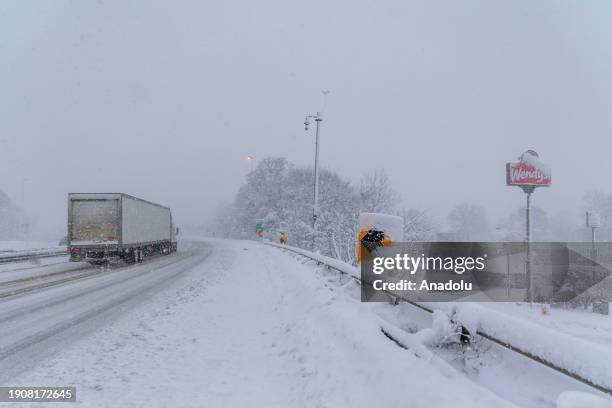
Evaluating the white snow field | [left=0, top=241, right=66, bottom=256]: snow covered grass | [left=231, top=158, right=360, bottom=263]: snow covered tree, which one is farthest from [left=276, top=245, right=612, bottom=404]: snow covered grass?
[left=231, top=158, right=360, bottom=263]: snow covered tree

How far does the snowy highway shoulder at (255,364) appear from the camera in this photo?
3.91m

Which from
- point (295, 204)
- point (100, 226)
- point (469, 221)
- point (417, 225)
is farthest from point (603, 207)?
point (100, 226)

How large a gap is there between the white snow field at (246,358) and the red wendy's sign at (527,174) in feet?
51.3

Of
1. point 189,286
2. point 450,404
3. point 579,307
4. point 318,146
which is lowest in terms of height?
point 579,307

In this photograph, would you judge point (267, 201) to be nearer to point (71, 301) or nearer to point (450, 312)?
point (71, 301)

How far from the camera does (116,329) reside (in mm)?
7734

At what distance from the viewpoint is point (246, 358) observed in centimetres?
650

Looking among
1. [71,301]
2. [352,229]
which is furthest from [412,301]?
[352,229]

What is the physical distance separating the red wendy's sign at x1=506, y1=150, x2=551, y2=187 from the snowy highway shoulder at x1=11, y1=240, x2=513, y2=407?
16.8 metres

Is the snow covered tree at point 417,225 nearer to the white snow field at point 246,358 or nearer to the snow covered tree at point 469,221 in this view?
the white snow field at point 246,358

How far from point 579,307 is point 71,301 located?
20.9m

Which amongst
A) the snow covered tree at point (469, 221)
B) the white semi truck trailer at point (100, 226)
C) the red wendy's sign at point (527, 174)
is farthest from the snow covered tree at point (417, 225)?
the snow covered tree at point (469, 221)

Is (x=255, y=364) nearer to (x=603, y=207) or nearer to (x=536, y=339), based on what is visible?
(x=536, y=339)

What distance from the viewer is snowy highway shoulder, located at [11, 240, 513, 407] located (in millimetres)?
3912
